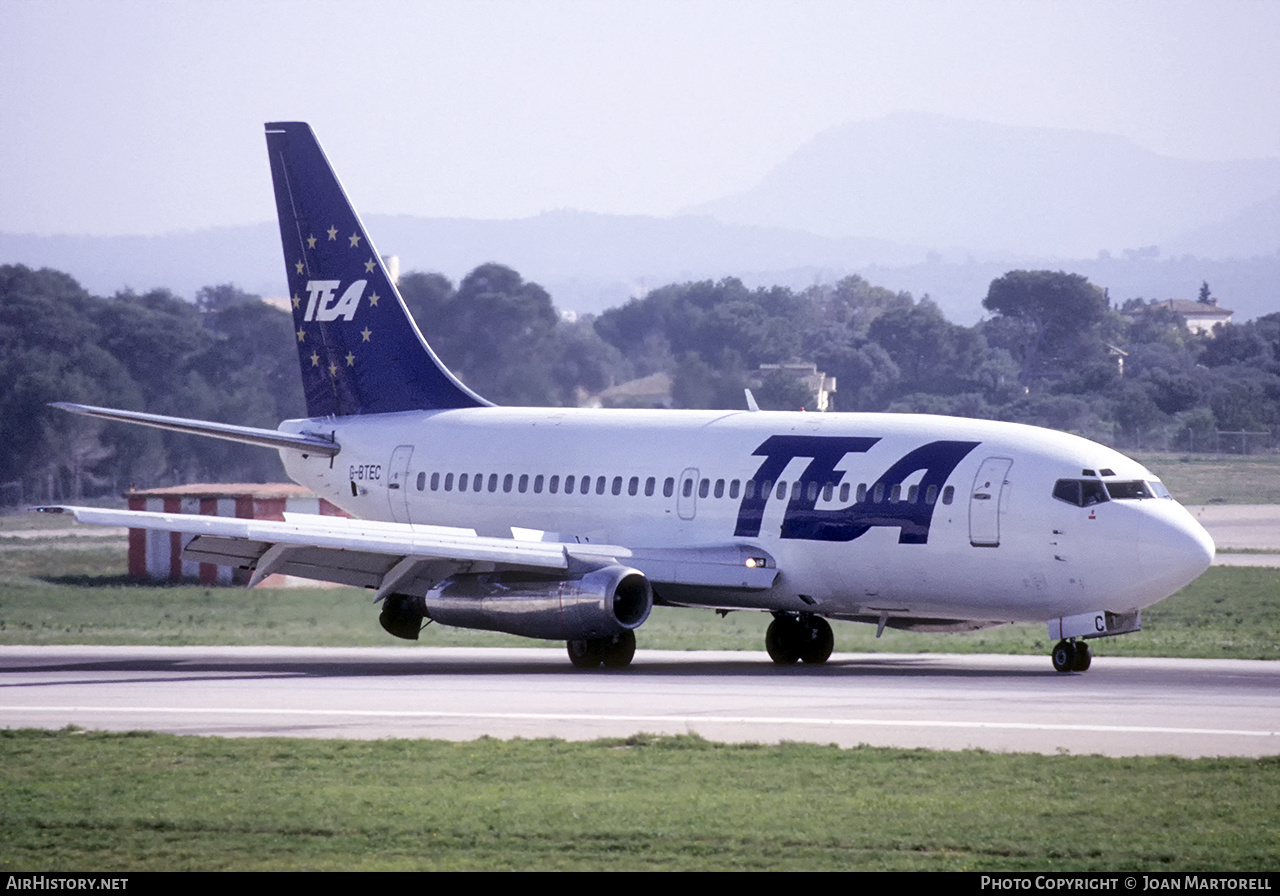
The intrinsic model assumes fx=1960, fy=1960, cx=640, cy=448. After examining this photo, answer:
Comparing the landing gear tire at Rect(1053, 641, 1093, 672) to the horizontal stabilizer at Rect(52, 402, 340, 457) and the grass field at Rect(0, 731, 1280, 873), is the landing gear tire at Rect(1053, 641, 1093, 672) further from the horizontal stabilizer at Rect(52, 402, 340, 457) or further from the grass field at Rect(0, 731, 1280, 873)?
the horizontal stabilizer at Rect(52, 402, 340, 457)

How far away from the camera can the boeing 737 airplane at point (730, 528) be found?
2917 centimetres

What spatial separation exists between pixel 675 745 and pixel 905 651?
1791 cm

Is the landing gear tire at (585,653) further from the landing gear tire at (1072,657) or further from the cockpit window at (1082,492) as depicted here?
the cockpit window at (1082,492)

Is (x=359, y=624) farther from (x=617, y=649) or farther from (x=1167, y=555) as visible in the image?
(x=1167, y=555)

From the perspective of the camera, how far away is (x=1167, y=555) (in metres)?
28.3

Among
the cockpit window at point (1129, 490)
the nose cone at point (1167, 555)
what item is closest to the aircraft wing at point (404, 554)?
the cockpit window at point (1129, 490)

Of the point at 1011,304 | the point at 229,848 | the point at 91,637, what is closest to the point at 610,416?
the point at 91,637

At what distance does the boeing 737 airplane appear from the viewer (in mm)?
29172

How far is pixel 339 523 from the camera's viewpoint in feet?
103

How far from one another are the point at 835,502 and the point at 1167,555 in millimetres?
5315

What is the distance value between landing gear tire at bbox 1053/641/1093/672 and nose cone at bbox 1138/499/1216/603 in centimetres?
166

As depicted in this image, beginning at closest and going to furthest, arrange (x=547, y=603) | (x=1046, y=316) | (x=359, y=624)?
1. (x=547, y=603)
2. (x=359, y=624)
3. (x=1046, y=316)

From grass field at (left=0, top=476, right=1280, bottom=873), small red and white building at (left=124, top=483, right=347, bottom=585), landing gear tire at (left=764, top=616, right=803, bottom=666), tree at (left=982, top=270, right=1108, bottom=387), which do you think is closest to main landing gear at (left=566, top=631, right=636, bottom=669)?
landing gear tire at (left=764, top=616, right=803, bottom=666)

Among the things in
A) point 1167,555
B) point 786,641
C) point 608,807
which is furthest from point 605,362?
point 608,807
